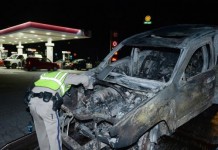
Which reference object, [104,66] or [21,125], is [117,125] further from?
[21,125]

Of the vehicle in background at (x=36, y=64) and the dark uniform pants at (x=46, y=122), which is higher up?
the dark uniform pants at (x=46, y=122)

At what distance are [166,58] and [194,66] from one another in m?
0.78

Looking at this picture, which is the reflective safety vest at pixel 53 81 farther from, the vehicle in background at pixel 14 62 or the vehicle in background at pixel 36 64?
the vehicle in background at pixel 14 62

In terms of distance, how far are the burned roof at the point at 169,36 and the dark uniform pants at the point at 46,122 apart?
8.44ft

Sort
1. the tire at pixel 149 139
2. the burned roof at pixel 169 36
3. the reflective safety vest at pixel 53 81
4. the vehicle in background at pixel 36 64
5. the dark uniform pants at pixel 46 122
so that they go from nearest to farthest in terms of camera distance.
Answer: the dark uniform pants at pixel 46 122 < the reflective safety vest at pixel 53 81 < the tire at pixel 149 139 < the burned roof at pixel 169 36 < the vehicle in background at pixel 36 64

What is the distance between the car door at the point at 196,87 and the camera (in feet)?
14.6

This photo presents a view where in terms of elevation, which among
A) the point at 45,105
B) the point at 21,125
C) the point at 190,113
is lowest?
the point at 21,125

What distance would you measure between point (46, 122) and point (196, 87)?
299 cm

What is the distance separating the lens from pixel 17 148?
4.71m

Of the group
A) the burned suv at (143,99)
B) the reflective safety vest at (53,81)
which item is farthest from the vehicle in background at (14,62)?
the reflective safety vest at (53,81)

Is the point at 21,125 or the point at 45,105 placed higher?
the point at 45,105

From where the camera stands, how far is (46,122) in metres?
3.63

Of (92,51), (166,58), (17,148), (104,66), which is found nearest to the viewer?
(17,148)

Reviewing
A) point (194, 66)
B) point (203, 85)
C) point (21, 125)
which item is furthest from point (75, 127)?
point (194, 66)
